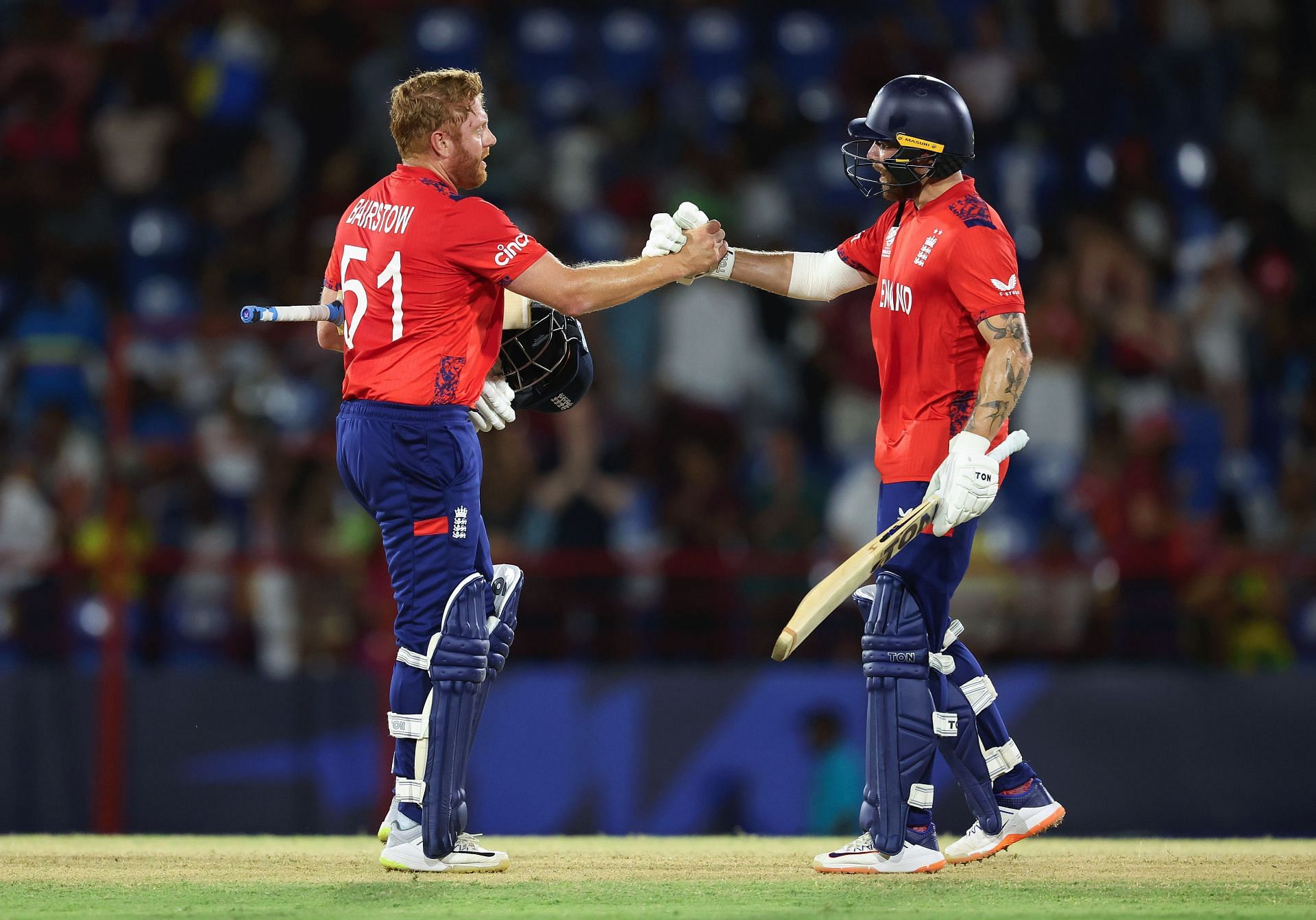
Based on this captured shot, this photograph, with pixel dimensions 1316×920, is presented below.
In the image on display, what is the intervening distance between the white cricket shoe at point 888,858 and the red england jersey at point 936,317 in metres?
1.34

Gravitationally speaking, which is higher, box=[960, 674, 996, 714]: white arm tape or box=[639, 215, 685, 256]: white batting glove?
box=[639, 215, 685, 256]: white batting glove

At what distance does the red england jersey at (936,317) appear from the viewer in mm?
6629

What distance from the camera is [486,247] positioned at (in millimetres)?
6645

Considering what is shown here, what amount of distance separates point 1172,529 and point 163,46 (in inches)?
368

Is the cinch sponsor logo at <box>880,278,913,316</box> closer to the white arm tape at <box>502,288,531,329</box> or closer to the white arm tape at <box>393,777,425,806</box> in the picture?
the white arm tape at <box>502,288,531,329</box>

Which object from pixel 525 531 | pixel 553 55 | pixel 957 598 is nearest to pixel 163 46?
pixel 553 55

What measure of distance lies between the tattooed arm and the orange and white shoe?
157 cm

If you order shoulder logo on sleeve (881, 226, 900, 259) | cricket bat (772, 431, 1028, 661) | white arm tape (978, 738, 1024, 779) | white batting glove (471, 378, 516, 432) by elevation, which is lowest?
white arm tape (978, 738, 1024, 779)

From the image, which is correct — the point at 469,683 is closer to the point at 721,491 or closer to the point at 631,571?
the point at 631,571

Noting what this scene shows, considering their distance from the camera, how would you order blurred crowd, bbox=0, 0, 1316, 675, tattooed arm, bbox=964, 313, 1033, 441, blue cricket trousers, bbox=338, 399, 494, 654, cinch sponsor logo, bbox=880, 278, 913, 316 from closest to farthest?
tattooed arm, bbox=964, 313, 1033, 441 < blue cricket trousers, bbox=338, 399, 494, 654 < cinch sponsor logo, bbox=880, 278, 913, 316 < blurred crowd, bbox=0, 0, 1316, 675

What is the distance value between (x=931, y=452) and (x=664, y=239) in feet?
4.41

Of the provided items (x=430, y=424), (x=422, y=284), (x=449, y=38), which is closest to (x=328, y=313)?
(x=422, y=284)

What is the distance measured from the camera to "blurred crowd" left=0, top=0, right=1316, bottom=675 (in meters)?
11.6

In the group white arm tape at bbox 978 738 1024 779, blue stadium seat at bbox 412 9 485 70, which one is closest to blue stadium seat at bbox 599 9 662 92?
blue stadium seat at bbox 412 9 485 70
